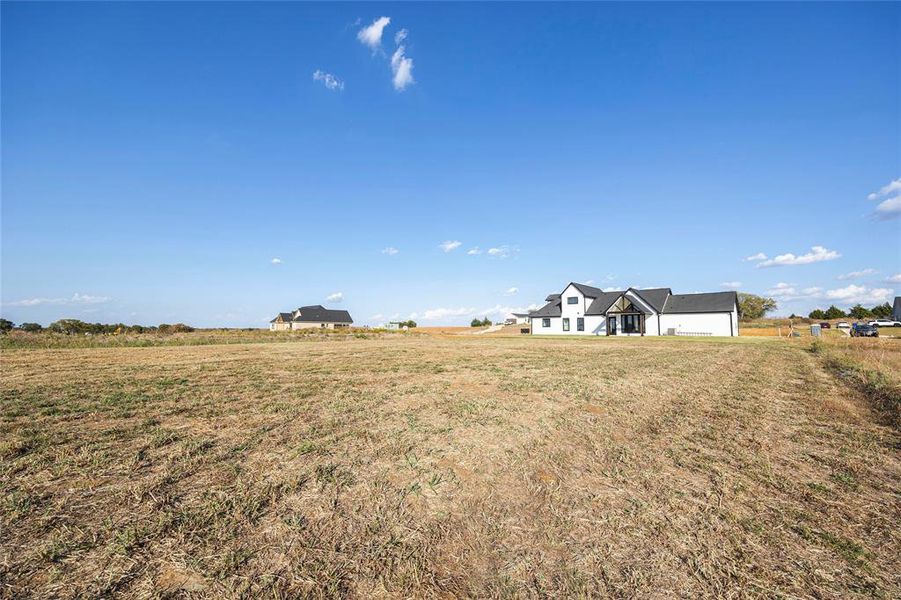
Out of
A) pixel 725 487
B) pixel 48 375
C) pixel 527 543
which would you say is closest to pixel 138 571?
pixel 527 543

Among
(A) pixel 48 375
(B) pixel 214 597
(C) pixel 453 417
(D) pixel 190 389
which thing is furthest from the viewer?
(A) pixel 48 375

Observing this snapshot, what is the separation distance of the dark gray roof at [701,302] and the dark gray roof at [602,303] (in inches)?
238

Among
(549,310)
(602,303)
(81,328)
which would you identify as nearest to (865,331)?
(602,303)

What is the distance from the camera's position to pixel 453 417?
21.7 ft

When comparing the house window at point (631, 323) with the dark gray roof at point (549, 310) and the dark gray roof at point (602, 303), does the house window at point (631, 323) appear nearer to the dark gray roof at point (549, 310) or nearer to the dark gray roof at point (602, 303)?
the dark gray roof at point (602, 303)

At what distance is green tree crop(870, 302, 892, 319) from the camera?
234 feet

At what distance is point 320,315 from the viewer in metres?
90.7

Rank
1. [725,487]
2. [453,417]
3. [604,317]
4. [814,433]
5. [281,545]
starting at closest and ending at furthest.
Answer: [281,545] < [725,487] < [814,433] < [453,417] < [604,317]

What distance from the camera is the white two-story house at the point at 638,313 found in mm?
42344

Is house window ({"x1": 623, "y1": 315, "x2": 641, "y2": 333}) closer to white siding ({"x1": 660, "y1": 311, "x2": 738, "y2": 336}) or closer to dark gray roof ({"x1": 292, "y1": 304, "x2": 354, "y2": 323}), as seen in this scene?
white siding ({"x1": 660, "y1": 311, "x2": 738, "y2": 336})

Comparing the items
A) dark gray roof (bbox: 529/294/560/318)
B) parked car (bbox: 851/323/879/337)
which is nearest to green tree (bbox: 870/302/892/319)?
parked car (bbox: 851/323/879/337)

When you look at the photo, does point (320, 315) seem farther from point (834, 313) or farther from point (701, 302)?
point (834, 313)

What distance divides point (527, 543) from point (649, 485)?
184cm

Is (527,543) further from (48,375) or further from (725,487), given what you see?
(48,375)
